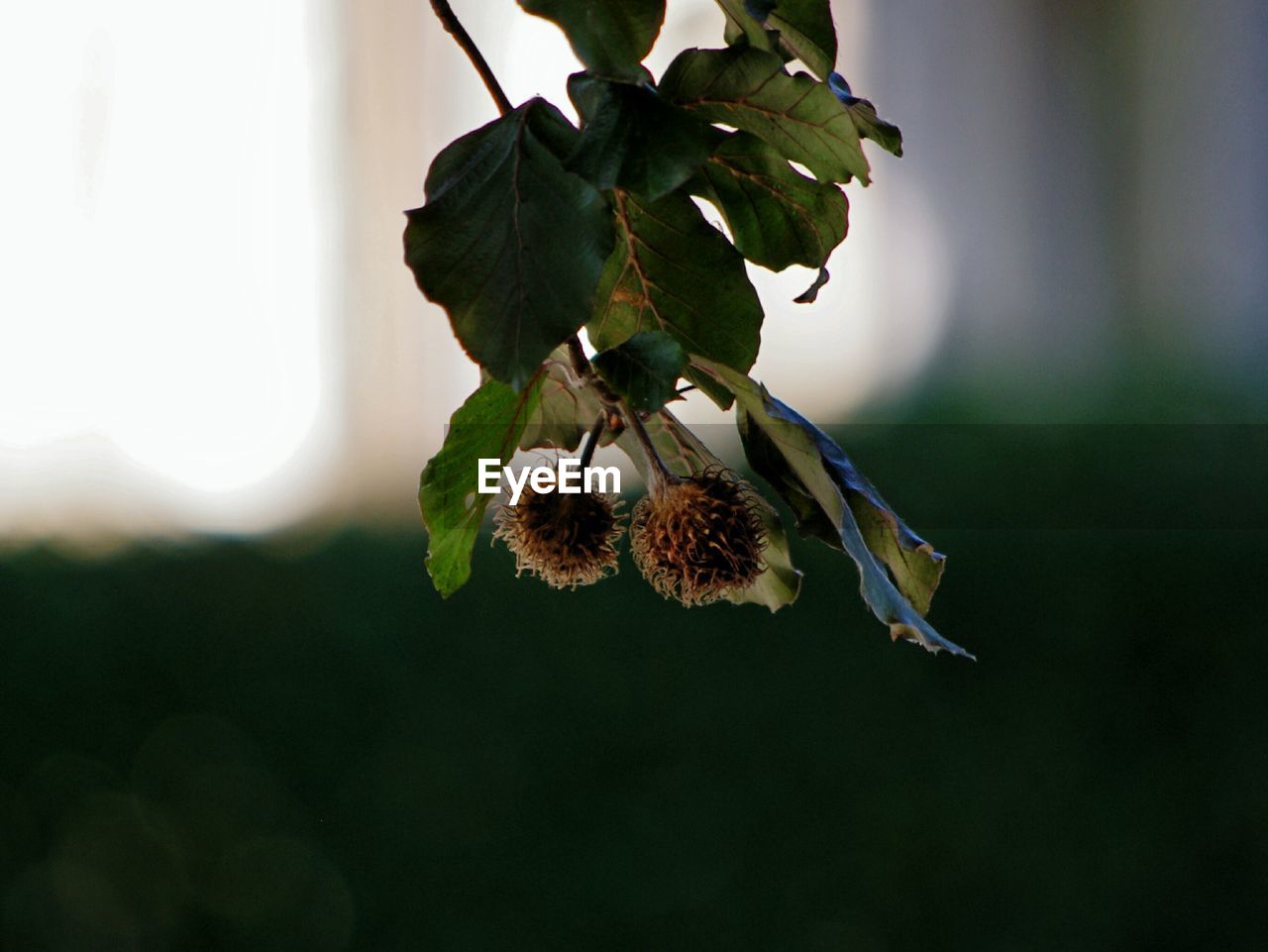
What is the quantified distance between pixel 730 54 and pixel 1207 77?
2.42m

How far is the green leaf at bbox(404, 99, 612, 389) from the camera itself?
415 mm

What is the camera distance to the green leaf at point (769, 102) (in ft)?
1.61

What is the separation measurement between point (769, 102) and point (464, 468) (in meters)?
0.21

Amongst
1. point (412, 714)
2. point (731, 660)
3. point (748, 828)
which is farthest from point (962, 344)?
point (412, 714)

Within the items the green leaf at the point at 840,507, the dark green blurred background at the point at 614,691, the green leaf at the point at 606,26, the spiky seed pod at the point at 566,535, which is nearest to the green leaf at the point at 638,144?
the green leaf at the point at 606,26

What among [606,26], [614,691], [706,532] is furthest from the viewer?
[614,691]

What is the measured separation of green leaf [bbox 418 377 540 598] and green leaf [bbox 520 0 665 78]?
16 cm

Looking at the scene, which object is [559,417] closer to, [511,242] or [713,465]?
[713,465]

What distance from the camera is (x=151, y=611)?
2.20 m

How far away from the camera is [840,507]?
1.67 feet

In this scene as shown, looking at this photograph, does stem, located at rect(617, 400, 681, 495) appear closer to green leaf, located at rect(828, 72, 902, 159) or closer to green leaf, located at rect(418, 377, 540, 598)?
green leaf, located at rect(418, 377, 540, 598)

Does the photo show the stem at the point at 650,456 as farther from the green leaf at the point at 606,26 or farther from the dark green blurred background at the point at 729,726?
the dark green blurred background at the point at 729,726

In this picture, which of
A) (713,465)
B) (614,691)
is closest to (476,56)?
(713,465)

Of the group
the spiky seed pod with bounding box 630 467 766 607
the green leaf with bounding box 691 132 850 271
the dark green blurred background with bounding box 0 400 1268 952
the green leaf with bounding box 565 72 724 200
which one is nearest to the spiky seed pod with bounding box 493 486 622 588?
the spiky seed pod with bounding box 630 467 766 607
